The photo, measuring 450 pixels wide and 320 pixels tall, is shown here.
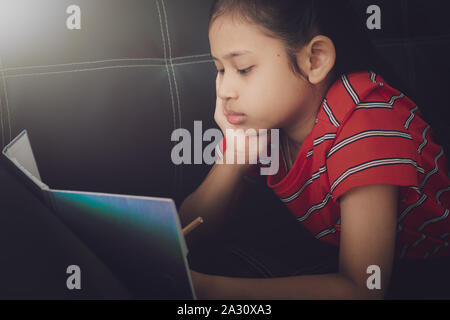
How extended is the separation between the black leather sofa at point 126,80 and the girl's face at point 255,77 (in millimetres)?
152

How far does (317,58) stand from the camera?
2.25ft

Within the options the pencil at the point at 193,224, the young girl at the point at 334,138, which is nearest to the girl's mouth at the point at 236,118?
the young girl at the point at 334,138

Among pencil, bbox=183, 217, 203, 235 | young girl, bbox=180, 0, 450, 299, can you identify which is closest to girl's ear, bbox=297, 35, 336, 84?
young girl, bbox=180, 0, 450, 299

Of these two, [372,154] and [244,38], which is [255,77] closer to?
[244,38]

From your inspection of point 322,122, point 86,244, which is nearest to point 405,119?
point 322,122

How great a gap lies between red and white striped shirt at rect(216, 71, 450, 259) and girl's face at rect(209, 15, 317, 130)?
0.18 feet

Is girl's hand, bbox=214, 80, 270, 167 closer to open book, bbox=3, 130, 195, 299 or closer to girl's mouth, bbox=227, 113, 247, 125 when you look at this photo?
girl's mouth, bbox=227, 113, 247, 125

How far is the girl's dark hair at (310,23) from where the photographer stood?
66cm

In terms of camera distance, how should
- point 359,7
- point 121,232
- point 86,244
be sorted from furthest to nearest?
point 359,7, point 86,244, point 121,232

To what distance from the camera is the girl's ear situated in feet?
2.22

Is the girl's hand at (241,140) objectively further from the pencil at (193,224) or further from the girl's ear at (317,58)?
the pencil at (193,224)
